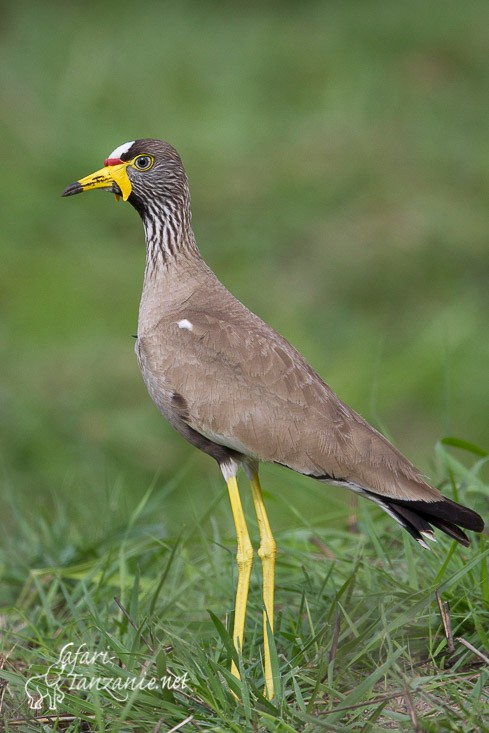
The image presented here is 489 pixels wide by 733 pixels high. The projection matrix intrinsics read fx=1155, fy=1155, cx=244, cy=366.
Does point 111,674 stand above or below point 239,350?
below

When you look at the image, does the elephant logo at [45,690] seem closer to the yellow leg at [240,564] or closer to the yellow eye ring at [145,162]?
the yellow leg at [240,564]

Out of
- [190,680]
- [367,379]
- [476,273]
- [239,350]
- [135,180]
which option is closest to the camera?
[190,680]

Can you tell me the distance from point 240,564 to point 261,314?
4.82 metres

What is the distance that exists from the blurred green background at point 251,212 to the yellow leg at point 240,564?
117 centimetres

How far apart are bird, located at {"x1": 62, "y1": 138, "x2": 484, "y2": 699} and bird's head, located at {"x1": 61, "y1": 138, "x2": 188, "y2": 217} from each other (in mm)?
370

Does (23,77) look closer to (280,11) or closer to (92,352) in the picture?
(280,11)

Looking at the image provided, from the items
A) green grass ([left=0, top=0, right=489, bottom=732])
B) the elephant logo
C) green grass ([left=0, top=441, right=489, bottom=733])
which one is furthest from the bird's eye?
the elephant logo

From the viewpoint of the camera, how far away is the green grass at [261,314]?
350 centimetres

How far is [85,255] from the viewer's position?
948 centimetres

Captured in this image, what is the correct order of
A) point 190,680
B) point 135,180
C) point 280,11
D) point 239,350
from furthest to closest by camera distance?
point 280,11 → point 135,180 → point 239,350 → point 190,680

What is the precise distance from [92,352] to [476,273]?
123 inches

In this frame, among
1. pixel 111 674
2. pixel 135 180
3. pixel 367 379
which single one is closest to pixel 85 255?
pixel 367 379

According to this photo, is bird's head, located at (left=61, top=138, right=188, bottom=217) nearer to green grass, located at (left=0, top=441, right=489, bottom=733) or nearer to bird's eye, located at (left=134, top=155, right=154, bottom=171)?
bird's eye, located at (left=134, top=155, right=154, bottom=171)

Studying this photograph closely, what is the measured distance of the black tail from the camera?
345 centimetres
